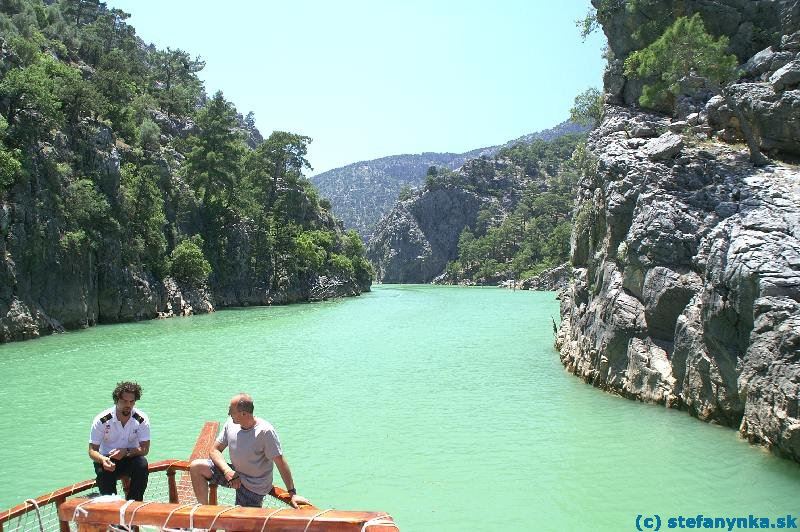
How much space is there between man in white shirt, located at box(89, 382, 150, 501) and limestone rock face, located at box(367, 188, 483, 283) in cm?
12946

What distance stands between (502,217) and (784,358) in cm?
12271

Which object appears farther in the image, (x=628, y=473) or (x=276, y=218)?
(x=276, y=218)

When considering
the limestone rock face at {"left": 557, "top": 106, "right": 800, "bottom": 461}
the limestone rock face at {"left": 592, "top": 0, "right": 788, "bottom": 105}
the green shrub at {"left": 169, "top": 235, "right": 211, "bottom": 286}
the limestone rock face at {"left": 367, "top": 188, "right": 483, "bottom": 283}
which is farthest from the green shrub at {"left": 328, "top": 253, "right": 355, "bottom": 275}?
the limestone rock face at {"left": 367, "top": 188, "right": 483, "bottom": 283}

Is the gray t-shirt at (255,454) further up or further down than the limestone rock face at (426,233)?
further down

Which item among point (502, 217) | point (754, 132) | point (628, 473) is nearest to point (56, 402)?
point (628, 473)

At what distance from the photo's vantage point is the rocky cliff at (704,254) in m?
10.1

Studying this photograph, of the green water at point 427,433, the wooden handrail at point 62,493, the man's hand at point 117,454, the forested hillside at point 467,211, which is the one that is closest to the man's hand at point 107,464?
the man's hand at point 117,454

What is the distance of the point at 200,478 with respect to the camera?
5.97 meters

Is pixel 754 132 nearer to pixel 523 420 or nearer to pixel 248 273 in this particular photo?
pixel 523 420

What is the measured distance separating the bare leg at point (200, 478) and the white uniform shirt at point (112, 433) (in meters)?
0.79

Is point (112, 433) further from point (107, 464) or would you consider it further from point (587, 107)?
point (587, 107)

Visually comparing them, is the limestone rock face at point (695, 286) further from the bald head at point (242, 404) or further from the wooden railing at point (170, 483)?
the wooden railing at point (170, 483)

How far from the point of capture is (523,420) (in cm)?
1265

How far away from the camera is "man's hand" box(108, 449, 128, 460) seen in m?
6.08
